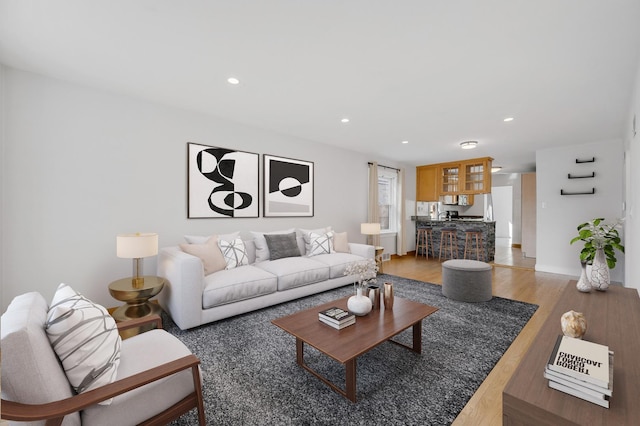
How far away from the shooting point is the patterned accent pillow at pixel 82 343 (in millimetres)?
1145

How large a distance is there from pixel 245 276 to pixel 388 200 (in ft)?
15.7

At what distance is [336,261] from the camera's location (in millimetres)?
4051

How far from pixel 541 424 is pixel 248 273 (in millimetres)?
2824

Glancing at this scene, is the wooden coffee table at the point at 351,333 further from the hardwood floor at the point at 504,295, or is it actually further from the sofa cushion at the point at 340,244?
the sofa cushion at the point at 340,244

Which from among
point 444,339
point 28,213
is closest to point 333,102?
point 444,339

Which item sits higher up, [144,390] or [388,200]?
[388,200]

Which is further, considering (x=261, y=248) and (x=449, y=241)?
(x=449, y=241)

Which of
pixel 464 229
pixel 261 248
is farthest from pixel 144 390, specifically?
pixel 464 229

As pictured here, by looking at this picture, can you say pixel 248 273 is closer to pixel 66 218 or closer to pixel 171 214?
pixel 171 214

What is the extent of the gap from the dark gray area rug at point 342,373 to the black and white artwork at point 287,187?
194cm

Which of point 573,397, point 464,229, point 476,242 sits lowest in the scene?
point 476,242

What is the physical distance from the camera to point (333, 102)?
3240 millimetres

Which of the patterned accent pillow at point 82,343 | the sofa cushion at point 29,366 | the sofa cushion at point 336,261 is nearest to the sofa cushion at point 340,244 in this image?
the sofa cushion at point 336,261

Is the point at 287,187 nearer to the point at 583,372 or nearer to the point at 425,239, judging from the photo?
the point at 583,372
